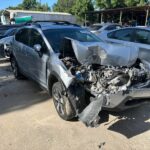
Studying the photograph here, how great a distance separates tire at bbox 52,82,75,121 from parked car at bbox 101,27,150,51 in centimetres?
338

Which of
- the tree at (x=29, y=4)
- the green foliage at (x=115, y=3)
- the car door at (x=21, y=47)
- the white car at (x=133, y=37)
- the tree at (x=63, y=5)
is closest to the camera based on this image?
the car door at (x=21, y=47)

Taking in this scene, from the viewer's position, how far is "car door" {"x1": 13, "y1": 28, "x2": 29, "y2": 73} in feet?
22.8

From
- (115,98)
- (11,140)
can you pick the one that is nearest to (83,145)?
(115,98)

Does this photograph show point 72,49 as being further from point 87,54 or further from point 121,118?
point 121,118

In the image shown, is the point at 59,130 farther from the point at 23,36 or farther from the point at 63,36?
the point at 23,36

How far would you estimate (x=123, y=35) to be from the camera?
920cm

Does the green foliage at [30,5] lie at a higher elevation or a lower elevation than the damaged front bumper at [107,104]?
lower

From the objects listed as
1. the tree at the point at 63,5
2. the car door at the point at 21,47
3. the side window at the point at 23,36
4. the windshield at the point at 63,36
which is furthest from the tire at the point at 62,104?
the tree at the point at 63,5

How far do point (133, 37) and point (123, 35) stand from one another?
56cm

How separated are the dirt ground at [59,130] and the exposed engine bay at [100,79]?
398 millimetres

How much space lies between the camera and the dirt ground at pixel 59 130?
13.9 ft

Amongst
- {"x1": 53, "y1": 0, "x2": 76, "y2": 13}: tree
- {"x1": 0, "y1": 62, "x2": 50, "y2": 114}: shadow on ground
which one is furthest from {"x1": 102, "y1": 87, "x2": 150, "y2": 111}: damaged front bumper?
{"x1": 53, "y1": 0, "x2": 76, "y2": 13}: tree

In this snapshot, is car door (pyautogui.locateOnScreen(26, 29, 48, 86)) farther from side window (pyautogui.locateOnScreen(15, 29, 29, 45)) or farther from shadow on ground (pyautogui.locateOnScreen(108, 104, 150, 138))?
shadow on ground (pyautogui.locateOnScreen(108, 104, 150, 138))

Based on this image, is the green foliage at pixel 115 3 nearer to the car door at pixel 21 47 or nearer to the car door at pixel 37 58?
the car door at pixel 21 47
